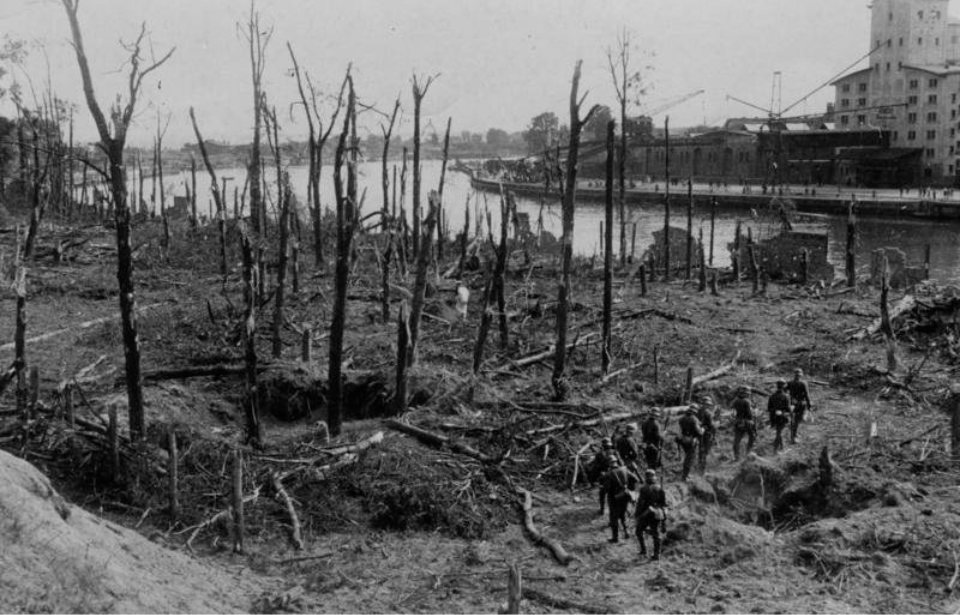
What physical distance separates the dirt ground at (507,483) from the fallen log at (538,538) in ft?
0.45

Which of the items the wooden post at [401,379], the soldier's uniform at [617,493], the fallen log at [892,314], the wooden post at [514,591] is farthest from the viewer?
the fallen log at [892,314]

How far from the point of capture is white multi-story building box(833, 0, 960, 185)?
72125 millimetres

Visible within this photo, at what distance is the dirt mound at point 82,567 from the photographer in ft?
26.6

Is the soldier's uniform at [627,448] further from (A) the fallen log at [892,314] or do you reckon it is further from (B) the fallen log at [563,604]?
(A) the fallen log at [892,314]

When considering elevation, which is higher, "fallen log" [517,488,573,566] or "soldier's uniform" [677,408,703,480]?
"soldier's uniform" [677,408,703,480]

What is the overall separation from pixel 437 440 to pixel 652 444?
3.45 metres

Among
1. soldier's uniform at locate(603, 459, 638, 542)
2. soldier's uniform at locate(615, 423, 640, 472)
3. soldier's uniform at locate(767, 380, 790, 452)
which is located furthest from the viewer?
soldier's uniform at locate(767, 380, 790, 452)

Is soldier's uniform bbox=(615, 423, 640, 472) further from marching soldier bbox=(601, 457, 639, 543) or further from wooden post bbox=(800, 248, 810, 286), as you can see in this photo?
wooden post bbox=(800, 248, 810, 286)

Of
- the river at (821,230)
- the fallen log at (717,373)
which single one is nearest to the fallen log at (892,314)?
the fallen log at (717,373)

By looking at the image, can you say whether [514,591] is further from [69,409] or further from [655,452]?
[69,409]

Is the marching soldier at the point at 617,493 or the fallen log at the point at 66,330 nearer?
the marching soldier at the point at 617,493

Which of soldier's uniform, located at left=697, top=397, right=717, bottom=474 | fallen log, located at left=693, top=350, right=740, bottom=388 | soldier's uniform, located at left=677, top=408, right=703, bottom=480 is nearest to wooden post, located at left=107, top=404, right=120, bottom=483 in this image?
soldier's uniform, located at left=677, top=408, right=703, bottom=480

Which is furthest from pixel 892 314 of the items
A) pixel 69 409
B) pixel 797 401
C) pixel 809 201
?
pixel 809 201

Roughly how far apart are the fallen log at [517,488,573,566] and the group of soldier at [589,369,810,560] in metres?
0.89
